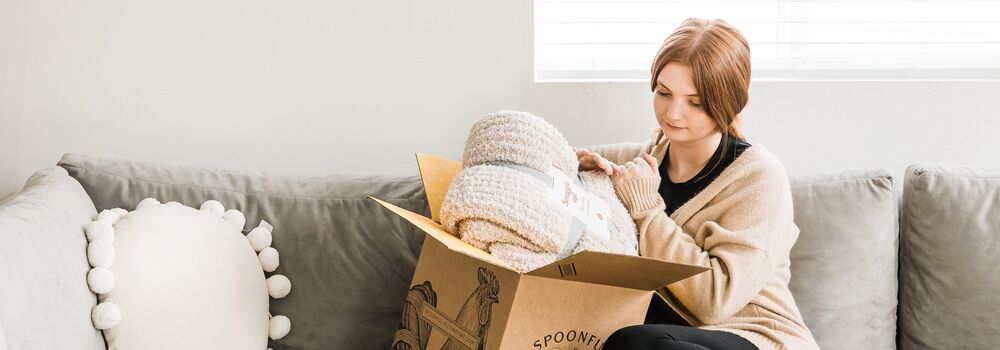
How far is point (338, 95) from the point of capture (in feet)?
6.65

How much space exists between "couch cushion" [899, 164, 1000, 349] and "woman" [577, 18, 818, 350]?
0.97 feet

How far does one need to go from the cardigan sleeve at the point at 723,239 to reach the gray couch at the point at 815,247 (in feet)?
0.67

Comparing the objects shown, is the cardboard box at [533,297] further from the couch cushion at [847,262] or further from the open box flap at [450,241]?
the couch cushion at [847,262]

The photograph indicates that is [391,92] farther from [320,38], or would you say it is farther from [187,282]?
[187,282]

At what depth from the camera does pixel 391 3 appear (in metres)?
1.99

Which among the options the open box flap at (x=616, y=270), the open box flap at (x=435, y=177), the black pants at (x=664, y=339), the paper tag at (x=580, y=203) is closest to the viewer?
the open box flap at (x=616, y=270)

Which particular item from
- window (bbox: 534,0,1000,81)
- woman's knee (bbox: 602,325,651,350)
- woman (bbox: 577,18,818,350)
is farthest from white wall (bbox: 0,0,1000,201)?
woman's knee (bbox: 602,325,651,350)

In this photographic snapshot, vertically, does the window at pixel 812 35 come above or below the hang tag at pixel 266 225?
above

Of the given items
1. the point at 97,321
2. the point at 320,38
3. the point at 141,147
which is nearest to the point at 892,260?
the point at 320,38

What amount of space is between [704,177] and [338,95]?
85cm

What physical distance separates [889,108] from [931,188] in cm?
30

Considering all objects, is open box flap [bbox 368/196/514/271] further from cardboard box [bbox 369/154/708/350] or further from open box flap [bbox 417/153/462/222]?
open box flap [bbox 417/153/462/222]

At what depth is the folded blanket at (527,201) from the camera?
4.49 ft

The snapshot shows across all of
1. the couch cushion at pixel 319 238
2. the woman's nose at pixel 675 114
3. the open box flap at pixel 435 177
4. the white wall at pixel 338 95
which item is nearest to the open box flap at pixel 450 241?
the open box flap at pixel 435 177
